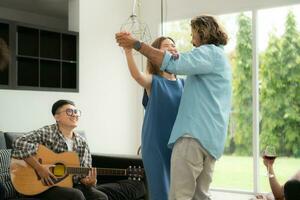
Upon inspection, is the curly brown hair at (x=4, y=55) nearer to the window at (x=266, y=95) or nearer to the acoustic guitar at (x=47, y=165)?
the acoustic guitar at (x=47, y=165)

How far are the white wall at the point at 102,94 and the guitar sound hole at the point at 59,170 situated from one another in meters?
1.21

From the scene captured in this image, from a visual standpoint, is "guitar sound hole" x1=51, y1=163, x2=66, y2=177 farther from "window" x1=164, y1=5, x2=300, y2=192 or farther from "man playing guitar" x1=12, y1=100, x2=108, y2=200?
"window" x1=164, y1=5, x2=300, y2=192

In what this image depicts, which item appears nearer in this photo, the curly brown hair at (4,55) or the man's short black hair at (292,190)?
the man's short black hair at (292,190)

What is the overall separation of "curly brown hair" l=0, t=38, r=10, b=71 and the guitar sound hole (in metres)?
1.29

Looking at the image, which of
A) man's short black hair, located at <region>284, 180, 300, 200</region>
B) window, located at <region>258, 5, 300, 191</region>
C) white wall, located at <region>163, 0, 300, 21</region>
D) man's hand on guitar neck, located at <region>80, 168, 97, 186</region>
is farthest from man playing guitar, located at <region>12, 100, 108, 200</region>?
white wall, located at <region>163, 0, 300, 21</region>

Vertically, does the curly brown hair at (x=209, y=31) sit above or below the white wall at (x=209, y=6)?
below

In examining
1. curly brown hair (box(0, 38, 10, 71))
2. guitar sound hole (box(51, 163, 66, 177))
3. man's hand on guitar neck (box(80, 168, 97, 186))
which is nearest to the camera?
guitar sound hole (box(51, 163, 66, 177))

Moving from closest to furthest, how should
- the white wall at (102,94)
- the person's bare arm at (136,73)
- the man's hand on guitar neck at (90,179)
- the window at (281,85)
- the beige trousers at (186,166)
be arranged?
the beige trousers at (186,166) < the person's bare arm at (136,73) < the man's hand on guitar neck at (90,179) < the white wall at (102,94) < the window at (281,85)

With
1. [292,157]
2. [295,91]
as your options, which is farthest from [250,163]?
[295,91]

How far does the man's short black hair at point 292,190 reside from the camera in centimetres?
208

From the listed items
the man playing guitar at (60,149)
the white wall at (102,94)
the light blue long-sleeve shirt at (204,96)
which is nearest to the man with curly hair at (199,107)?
the light blue long-sleeve shirt at (204,96)

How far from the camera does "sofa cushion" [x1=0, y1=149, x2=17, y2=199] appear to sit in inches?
119

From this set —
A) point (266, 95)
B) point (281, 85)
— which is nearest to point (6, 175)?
point (266, 95)

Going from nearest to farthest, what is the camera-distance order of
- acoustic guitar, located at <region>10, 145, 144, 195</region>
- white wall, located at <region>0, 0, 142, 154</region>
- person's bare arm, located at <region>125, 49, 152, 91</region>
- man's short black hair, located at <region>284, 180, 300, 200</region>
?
man's short black hair, located at <region>284, 180, 300, 200</region>, person's bare arm, located at <region>125, 49, 152, 91</region>, acoustic guitar, located at <region>10, 145, 144, 195</region>, white wall, located at <region>0, 0, 142, 154</region>
